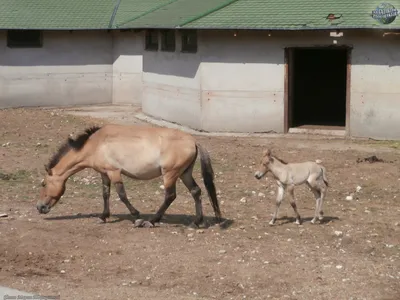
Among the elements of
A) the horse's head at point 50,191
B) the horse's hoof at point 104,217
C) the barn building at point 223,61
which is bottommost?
the horse's hoof at point 104,217

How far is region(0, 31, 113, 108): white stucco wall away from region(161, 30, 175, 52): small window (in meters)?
6.29

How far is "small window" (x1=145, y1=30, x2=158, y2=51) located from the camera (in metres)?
27.5

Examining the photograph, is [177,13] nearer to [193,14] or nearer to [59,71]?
[193,14]

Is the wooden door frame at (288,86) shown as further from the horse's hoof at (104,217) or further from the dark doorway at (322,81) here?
the horse's hoof at (104,217)

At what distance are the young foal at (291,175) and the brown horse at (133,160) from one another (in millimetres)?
869

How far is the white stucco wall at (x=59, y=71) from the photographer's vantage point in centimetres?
3073

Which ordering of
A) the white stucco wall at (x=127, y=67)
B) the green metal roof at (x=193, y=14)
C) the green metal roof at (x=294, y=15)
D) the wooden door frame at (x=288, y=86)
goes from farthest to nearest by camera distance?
the white stucco wall at (x=127, y=67), the wooden door frame at (x=288, y=86), the green metal roof at (x=193, y=14), the green metal roof at (x=294, y=15)

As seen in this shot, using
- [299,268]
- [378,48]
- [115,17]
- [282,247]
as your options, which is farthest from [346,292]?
[115,17]

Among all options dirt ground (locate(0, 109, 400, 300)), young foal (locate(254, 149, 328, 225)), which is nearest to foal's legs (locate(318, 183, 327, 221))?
young foal (locate(254, 149, 328, 225))

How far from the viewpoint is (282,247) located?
12031mm

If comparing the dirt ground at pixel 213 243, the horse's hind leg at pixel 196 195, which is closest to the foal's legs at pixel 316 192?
the dirt ground at pixel 213 243

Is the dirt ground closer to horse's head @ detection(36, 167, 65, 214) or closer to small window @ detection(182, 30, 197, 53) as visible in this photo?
horse's head @ detection(36, 167, 65, 214)

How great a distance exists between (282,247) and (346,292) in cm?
203

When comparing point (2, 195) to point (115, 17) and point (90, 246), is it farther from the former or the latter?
point (115, 17)
